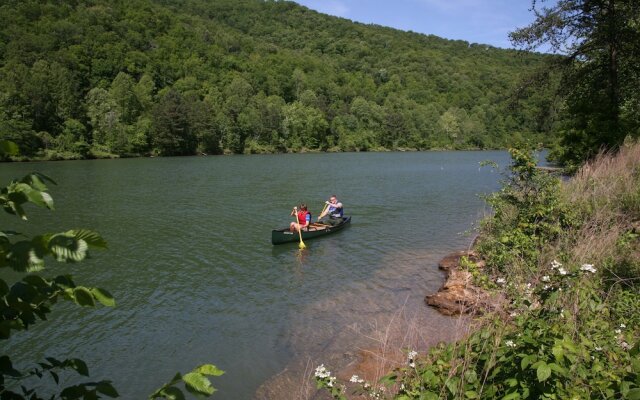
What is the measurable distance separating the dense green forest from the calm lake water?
770cm

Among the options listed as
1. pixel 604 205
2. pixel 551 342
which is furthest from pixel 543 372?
pixel 604 205

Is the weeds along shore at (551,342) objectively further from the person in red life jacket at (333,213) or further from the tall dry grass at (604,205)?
the person in red life jacket at (333,213)

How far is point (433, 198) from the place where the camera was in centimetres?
3017

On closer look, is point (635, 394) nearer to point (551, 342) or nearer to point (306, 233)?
point (551, 342)

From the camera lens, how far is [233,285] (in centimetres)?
1288

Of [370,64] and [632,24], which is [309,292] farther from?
[370,64]

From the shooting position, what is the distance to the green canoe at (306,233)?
17.1 metres

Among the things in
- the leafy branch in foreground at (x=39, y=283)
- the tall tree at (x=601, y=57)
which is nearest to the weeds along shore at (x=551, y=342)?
the leafy branch in foreground at (x=39, y=283)

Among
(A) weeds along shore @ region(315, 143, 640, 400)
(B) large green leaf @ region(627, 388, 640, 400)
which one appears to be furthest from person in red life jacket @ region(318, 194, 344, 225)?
(B) large green leaf @ region(627, 388, 640, 400)

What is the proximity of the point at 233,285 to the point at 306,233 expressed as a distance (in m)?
5.48

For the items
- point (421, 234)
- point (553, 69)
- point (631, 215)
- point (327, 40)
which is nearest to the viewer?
point (631, 215)

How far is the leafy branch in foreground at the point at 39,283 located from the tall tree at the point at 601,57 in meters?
14.4

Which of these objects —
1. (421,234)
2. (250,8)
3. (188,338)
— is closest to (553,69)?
(421,234)

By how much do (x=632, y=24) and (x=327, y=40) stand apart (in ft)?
567
